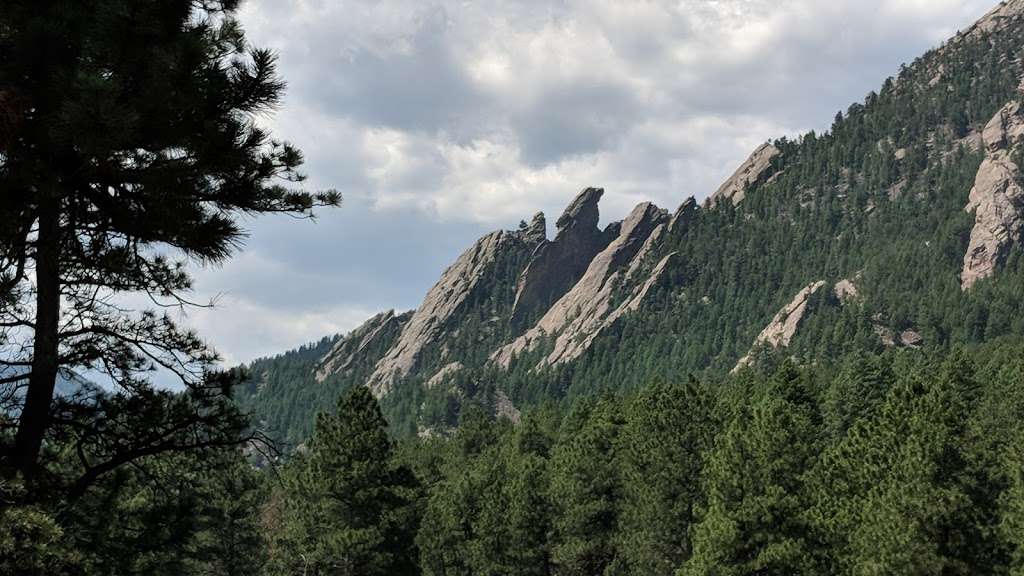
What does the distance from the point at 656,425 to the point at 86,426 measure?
35822 millimetres

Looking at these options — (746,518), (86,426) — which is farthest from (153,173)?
(746,518)

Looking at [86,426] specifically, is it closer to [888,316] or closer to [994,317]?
[994,317]

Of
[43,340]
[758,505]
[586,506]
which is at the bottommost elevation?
[758,505]

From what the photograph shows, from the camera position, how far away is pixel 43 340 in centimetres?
1114

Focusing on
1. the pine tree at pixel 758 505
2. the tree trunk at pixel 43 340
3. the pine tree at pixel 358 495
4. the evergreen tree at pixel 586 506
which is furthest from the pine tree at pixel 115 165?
the evergreen tree at pixel 586 506

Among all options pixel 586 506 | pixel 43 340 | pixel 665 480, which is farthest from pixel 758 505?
pixel 43 340

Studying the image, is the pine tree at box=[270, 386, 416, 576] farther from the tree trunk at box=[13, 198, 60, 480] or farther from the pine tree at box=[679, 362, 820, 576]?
the tree trunk at box=[13, 198, 60, 480]

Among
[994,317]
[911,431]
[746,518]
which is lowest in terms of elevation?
[746,518]

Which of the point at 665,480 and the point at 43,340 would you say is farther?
the point at 665,480

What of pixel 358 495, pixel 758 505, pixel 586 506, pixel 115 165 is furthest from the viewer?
pixel 586 506

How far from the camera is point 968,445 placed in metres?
31.1

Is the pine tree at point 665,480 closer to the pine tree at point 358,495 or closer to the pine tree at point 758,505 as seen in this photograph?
the pine tree at point 758,505

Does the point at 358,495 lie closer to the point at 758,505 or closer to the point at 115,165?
the point at 758,505

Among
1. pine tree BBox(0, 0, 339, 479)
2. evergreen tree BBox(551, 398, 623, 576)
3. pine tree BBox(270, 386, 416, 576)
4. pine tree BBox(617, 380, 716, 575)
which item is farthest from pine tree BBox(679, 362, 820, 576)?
pine tree BBox(0, 0, 339, 479)
